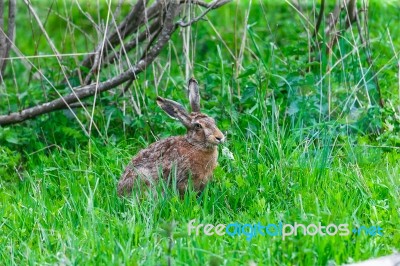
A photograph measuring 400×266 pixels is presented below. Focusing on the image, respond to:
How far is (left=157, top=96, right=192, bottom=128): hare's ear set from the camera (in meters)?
5.77

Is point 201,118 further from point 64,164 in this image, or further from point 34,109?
point 34,109

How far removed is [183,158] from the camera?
5660 millimetres

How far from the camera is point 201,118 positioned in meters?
5.71

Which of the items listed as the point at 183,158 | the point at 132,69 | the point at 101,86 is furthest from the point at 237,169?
the point at 101,86

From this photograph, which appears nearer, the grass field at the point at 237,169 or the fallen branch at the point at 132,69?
the grass field at the point at 237,169

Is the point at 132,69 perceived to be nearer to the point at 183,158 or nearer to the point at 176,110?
the point at 176,110

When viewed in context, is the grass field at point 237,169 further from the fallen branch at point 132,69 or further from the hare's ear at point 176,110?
the hare's ear at point 176,110

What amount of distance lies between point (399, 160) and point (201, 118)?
1351mm

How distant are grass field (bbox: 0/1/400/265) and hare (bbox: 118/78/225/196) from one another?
0.35 feet

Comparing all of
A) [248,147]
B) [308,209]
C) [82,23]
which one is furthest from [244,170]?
[82,23]

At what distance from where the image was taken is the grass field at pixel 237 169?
14.5 ft

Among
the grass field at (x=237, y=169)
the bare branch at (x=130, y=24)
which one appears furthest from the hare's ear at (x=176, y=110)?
the bare branch at (x=130, y=24)

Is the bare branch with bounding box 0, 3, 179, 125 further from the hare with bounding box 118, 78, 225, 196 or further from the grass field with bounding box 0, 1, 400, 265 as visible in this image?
the hare with bounding box 118, 78, 225, 196

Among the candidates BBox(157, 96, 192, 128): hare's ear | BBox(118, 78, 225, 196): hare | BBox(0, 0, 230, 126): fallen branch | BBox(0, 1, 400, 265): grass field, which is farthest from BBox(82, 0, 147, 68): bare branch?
BBox(118, 78, 225, 196): hare
